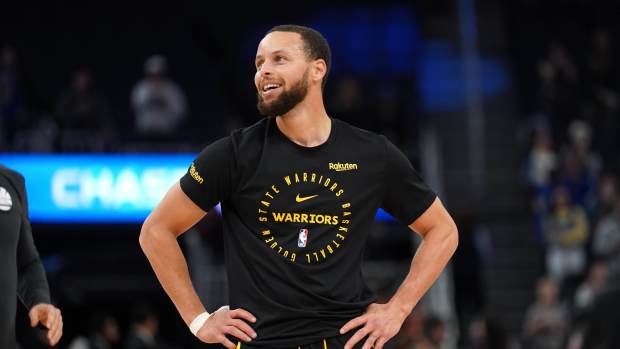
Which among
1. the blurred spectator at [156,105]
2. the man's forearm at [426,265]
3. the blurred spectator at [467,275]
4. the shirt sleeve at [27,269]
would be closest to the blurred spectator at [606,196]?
the blurred spectator at [467,275]

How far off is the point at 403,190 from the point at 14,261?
1.81 meters

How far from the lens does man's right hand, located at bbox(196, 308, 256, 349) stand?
494 centimetres

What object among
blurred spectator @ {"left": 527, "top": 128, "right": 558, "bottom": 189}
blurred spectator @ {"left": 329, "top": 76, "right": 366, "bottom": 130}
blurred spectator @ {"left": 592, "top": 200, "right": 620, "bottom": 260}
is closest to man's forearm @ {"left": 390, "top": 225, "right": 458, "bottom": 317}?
blurred spectator @ {"left": 592, "top": 200, "right": 620, "bottom": 260}

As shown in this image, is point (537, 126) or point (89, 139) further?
point (537, 126)

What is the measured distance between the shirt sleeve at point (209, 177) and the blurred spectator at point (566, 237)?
41.9 feet

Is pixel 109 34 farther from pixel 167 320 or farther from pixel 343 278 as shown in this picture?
pixel 343 278

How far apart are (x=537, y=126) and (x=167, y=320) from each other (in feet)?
23.3

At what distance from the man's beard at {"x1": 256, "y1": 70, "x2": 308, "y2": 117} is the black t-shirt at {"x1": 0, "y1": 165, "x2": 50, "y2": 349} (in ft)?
4.20

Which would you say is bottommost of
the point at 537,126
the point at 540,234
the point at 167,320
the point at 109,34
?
the point at 167,320

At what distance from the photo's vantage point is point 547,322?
1498 cm

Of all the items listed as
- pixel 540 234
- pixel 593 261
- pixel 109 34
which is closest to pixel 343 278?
pixel 593 261

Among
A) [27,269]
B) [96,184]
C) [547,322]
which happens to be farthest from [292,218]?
[96,184]

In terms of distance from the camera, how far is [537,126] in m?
20.2

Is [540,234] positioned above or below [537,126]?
below
